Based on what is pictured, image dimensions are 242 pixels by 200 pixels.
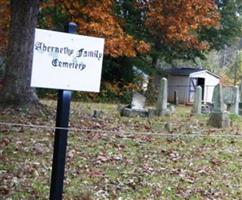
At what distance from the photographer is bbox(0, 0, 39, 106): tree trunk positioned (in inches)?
423

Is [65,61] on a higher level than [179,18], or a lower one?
lower

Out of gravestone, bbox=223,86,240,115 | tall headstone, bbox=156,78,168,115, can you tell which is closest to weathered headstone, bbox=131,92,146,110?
tall headstone, bbox=156,78,168,115

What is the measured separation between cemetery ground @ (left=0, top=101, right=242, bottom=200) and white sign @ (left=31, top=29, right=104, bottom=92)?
5.89ft

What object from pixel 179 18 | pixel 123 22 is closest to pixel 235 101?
pixel 179 18

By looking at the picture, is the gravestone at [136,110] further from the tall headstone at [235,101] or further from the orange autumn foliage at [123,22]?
the orange autumn foliage at [123,22]

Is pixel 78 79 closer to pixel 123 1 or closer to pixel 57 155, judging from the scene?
pixel 57 155

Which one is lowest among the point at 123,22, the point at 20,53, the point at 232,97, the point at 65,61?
the point at 65,61

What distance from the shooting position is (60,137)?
4.87 m

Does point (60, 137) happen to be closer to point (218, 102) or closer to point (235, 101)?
point (218, 102)

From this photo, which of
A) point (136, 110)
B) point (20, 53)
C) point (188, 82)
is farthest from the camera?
point (188, 82)

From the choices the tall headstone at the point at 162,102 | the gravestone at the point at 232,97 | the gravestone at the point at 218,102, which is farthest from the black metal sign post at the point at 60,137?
the gravestone at the point at 232,97

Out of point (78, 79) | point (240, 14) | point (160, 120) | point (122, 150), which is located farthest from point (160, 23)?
point (78, 79)

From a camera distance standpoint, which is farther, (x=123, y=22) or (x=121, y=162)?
(x=123, y=22)

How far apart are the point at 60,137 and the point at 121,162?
2822 millimetres
